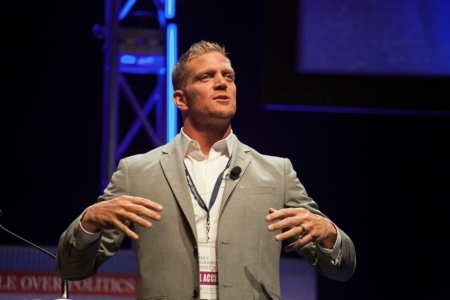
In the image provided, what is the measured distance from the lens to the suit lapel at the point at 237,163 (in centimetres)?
273

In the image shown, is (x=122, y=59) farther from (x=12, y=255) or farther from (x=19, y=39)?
(x=12, y=255)

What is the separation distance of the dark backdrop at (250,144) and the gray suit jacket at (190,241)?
2.70 meters

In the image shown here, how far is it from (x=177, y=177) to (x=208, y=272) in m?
0.39

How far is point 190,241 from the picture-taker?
2.66 meters

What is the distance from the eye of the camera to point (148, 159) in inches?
115

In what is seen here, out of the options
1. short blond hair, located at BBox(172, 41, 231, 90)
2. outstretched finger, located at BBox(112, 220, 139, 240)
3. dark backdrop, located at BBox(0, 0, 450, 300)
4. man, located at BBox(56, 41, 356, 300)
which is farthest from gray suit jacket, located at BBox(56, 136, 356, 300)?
dark backdrop, located at BBox(0, 0, 450, 300)

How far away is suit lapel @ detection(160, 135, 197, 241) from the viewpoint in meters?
2.68

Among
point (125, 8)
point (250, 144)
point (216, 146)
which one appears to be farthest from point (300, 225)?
point (250, 144)

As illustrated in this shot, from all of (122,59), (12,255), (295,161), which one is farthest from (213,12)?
(12,255)

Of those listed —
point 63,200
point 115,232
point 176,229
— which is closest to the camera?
point 176,229

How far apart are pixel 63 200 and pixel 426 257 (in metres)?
2.84

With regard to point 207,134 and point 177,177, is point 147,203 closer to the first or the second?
point 177,177

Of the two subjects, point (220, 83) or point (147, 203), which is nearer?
point (147, 203)

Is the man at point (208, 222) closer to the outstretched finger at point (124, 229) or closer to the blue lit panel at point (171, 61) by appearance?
the outstretched finger at point (124, 229)
